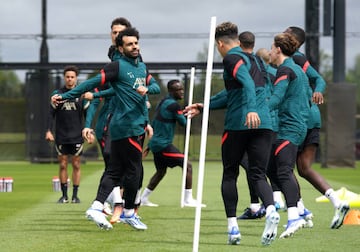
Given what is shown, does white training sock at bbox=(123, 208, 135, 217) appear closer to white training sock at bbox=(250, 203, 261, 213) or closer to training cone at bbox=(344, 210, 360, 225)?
white training sock at bbox=(250, 203, 261, 213)

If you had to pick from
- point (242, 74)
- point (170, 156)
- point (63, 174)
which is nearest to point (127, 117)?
point (242, 74)

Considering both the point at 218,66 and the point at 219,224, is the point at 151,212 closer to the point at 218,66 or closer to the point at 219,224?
the point at 219,224

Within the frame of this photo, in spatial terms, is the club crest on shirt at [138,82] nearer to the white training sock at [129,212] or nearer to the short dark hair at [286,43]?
the white training sock at [129,212]

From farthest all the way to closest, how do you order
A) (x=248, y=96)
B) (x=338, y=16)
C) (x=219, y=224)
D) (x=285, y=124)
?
(x=338, y=16), (x=219, y=224), (x=285, y=124), (x=248, y=96)

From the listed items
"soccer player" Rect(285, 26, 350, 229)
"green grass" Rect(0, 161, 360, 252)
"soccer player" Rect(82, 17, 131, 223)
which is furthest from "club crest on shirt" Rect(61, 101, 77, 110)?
"soccer player" Rect(285, 26, 350, 229)

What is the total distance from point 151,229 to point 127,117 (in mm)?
1236

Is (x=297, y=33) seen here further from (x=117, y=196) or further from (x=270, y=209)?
(x=117, y=196)

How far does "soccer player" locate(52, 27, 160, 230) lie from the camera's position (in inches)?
431

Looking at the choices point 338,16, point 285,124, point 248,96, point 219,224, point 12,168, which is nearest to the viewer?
point 248,96

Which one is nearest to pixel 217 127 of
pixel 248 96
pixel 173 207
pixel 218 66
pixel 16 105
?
pixel 218 66

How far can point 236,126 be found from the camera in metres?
9.62

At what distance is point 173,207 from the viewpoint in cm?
1485

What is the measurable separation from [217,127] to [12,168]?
289 inches

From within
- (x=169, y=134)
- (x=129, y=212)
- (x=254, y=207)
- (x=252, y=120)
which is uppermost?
(x=252, y=120)
